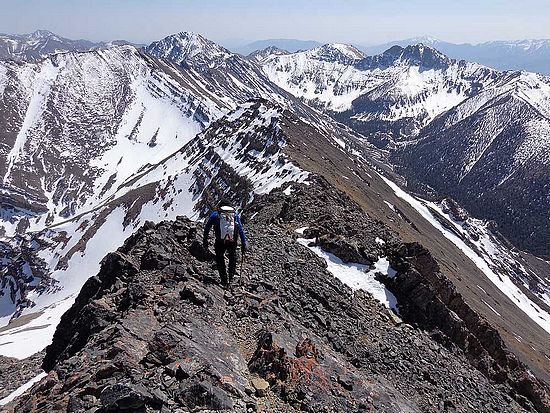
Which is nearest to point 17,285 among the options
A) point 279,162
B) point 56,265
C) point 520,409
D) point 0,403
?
point 56,265

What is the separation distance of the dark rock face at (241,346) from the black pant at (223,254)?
83 cm

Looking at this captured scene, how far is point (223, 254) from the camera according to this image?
22.8m

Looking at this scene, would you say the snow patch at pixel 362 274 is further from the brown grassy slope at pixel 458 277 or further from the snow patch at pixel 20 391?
the brown grassy slope at pixel 458 277

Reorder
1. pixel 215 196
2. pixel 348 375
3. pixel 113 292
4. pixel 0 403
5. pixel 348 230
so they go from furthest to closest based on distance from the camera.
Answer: pixel 215 196 → pixel 348 230 → pixel 0 403 → pixel 113 292 → pixel 348 375

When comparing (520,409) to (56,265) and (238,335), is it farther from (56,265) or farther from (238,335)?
(56,265)

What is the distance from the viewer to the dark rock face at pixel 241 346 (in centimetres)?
1427

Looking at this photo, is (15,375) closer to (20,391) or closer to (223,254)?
(20,391)

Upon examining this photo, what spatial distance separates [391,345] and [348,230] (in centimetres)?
1627

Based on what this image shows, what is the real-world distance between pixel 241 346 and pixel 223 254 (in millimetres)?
4892

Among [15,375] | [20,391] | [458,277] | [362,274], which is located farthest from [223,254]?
[458,277]

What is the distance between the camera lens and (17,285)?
12962 centimetres

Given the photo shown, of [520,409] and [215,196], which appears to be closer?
[520,409]

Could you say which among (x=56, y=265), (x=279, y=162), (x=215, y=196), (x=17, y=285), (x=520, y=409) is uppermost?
(x=520, y=409)

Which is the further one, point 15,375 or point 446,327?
point 15,375
